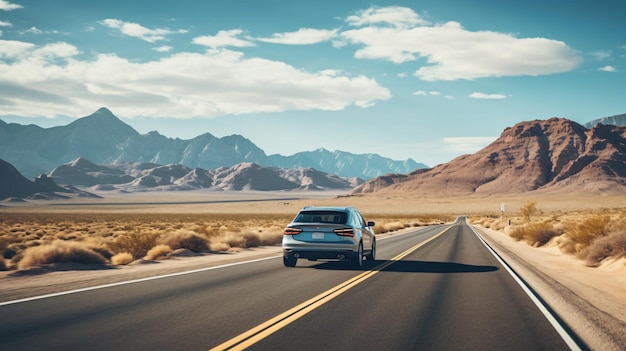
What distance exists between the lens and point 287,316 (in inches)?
331

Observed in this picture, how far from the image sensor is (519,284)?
12.9 metres

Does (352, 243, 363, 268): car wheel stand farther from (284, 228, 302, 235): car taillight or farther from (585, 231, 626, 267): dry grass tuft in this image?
(585, 231, 626, 267): dry grass tuft

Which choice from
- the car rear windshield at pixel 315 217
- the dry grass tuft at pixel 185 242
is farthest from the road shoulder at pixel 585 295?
the dry grass tuft at pixel 185 242

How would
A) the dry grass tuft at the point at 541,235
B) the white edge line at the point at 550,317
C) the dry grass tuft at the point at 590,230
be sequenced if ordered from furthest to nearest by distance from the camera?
the dry grass tuft at the point at 541,235
the dry grass tuft at the point at 590,230
the white edge line at the point at 550,317

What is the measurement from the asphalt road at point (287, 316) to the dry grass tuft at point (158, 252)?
565 centimetres

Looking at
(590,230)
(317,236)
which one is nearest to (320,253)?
(317,236)

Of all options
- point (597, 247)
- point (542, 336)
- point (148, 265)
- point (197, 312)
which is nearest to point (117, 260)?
point (148, 265)

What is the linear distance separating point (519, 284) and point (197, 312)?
7.91 m

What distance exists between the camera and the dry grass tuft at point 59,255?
15.2m

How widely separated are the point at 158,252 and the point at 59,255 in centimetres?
383

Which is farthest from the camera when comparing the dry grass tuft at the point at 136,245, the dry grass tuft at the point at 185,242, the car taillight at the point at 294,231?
the dry grass tuft at the point at 185,242

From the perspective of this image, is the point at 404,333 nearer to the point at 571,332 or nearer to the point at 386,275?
the point at 571,332

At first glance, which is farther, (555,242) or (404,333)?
(555,242)

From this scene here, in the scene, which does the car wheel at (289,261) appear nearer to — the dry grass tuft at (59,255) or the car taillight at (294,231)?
the car taillight at (294,231)
